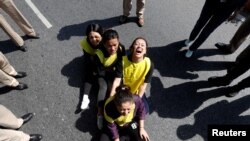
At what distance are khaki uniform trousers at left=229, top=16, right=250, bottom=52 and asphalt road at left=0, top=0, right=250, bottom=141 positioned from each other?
0.20 m

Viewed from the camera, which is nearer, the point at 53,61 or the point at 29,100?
the point at 29,100

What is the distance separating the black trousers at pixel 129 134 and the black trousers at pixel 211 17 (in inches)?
67.9

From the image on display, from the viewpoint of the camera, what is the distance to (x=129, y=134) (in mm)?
4047

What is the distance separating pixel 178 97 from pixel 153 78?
0.51 metres

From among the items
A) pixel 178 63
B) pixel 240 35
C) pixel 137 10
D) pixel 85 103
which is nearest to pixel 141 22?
pixel 137 10

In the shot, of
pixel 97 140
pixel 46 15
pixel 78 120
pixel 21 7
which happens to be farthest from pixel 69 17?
pixel 97 140

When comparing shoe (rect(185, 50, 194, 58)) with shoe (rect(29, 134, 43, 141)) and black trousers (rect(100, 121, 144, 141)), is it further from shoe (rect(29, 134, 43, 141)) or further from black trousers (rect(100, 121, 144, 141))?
shoe (rect(29, 134, 43, 141))

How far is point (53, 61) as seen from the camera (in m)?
5.03

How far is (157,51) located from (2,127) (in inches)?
107

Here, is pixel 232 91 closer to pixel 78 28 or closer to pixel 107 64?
pixel 107 64

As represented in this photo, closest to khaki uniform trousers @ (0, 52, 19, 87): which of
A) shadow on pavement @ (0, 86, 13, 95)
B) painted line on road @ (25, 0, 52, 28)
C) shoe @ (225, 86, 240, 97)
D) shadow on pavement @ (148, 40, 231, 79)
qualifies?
shadow on pavement @ (0, 86, 13, 95)

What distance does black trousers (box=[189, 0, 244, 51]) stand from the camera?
407 cm

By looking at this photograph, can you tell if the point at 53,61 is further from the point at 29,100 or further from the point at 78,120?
the point at 78,120

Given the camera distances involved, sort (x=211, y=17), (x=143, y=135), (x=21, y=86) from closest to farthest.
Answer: (x=143, y=135), (x=211, y=17), (x=21, y=86)
